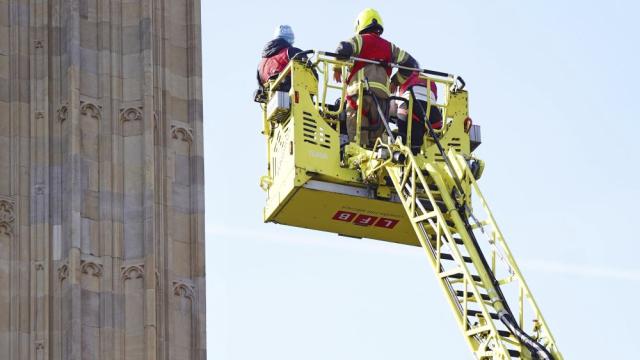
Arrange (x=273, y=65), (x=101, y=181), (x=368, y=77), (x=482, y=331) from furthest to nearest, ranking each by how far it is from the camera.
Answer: (x=273, y=65) → (x=368, y=77) → (x=482, y=331) → (x=101, y=181)

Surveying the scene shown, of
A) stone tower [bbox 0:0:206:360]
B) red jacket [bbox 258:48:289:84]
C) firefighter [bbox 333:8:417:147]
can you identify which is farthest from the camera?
red jacket [bbox 258:48:289:84]

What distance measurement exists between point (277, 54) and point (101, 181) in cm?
842

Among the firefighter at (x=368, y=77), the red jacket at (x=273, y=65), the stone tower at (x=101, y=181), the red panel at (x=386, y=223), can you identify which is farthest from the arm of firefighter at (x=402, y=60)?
the stone tower at (x=101, y=181)

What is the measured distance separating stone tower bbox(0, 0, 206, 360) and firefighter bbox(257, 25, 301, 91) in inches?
226

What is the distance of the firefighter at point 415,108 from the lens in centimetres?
3631

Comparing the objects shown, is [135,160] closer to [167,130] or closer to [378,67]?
[167,130]

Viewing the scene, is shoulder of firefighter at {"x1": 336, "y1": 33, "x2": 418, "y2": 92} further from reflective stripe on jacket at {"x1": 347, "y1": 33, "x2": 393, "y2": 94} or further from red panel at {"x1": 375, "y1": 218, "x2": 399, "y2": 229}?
red panel at {"x1": 375, "y1": 218, "x2": 399, "y2": 229}

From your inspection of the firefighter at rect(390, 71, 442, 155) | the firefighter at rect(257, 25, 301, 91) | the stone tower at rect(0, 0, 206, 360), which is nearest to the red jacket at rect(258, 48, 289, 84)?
the firefighter at rect(257, 25, 301, 91)

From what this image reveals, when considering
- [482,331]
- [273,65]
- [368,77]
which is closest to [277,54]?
[273,65]

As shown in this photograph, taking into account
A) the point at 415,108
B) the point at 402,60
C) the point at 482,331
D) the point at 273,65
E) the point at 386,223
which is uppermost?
the point at 273,65

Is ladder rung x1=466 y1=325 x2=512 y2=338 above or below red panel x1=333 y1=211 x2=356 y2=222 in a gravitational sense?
below

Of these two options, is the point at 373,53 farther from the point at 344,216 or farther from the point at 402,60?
the point at 344,216

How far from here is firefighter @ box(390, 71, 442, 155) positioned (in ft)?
119

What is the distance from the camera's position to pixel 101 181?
29969mm
